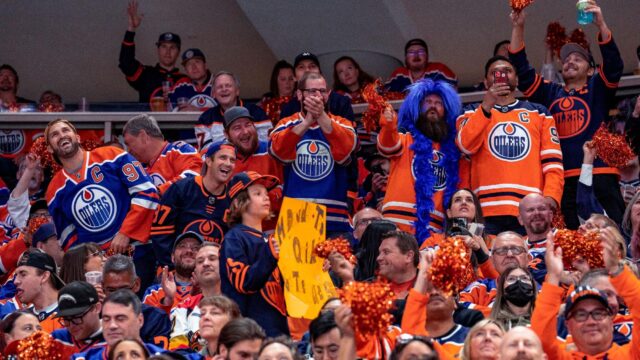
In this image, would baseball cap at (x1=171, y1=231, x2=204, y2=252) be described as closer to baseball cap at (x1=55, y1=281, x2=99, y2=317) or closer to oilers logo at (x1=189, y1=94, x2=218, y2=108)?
baseball cap at (x1=55, y1=281, x2=99, y2=317)

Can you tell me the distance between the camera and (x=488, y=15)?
13203 mm

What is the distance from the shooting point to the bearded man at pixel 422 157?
936 centimetres

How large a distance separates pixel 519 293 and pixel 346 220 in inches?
103

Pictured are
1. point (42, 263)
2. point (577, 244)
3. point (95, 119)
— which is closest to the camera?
point (577, 244)

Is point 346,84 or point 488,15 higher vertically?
point 488,15

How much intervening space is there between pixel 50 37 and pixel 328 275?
7450 mm

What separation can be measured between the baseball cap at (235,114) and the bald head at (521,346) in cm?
378

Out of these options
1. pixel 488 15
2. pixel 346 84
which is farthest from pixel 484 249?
pixel 488 15

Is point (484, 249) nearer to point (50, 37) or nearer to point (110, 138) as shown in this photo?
point (110, 138)

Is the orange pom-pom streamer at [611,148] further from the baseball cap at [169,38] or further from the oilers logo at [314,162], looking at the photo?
the baseball cap at [169,38]

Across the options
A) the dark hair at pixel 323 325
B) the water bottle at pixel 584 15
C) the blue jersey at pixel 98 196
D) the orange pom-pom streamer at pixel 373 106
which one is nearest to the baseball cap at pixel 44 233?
the blue jersey at pixel 98 196

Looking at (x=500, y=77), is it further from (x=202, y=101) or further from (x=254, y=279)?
(x=202, y=101)

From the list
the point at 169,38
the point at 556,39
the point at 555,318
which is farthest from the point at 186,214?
the point at 556,39

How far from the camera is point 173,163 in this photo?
10031 mm
